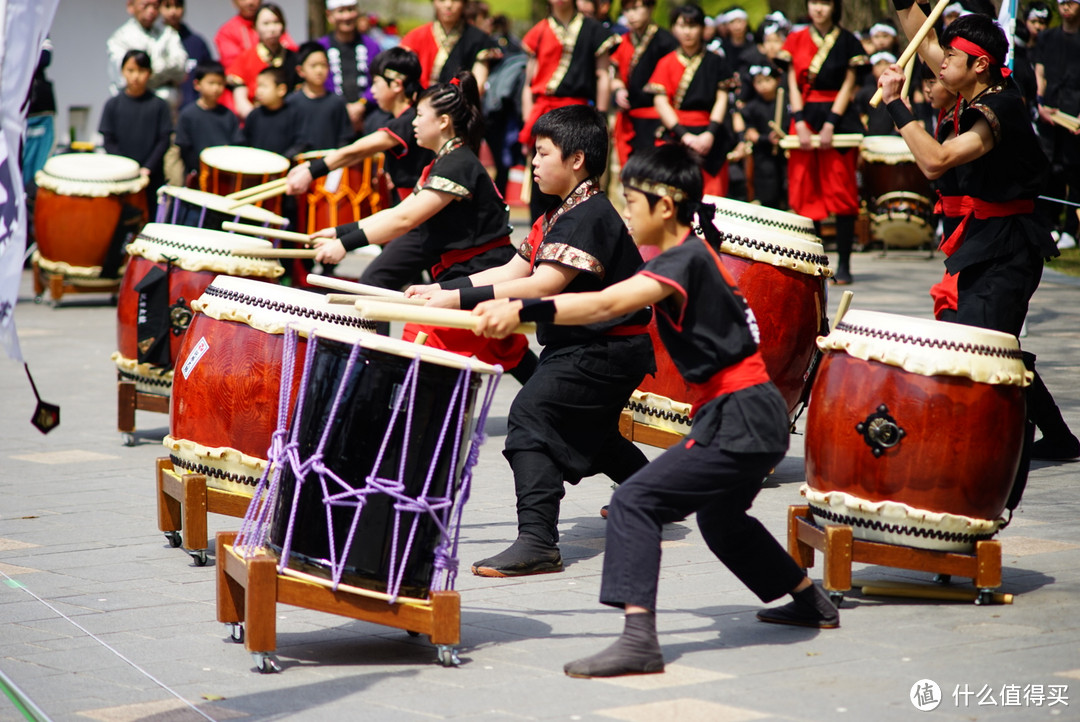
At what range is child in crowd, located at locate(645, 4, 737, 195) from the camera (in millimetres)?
11062

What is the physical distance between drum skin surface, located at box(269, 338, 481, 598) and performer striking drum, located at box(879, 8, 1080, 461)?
1993 mm

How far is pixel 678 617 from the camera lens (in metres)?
4.04

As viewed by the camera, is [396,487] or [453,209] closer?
[396,487]

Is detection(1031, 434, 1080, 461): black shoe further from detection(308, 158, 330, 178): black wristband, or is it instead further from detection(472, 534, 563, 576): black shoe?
detection(308, 158, 330, 178): black wristband

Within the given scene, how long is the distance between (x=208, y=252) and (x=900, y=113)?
10.3 feet

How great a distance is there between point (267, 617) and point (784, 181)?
11.5 m

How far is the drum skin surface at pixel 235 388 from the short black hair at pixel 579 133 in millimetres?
1066

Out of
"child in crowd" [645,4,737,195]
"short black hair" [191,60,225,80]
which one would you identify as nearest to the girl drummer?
"child in crowd" [645,4,737,195]

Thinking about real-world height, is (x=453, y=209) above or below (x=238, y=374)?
above

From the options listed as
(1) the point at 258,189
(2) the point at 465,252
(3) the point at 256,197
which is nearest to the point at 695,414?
(2) the point at 465,252

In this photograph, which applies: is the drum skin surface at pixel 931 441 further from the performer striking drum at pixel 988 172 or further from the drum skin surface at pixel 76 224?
the drum skin surface at pixel 76 224

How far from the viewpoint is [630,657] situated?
3.50 m

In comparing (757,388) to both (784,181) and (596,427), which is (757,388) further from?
(784,181)

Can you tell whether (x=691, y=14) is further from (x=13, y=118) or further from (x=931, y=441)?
(x=13, y=118)
